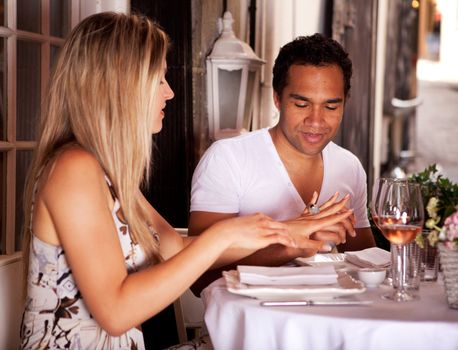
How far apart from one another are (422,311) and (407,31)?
4.25m

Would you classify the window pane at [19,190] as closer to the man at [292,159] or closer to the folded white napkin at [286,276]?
the man at [292,159]

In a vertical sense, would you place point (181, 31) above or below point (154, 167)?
above

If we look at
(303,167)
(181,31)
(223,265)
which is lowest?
(223,265)

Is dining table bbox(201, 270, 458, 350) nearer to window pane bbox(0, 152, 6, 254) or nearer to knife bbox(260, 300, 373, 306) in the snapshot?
knife bbox(260, 300, 373, 306)

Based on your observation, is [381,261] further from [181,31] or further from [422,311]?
[181,31]

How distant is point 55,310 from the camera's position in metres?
1.88

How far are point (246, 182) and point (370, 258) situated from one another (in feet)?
2.77

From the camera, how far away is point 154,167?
14.3 ft

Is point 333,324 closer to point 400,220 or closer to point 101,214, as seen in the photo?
point 400,220

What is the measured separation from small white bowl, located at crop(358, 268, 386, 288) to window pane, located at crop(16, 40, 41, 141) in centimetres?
151

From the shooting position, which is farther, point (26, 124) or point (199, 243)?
point (26, 124)

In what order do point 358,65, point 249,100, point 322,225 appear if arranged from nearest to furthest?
point 322,225, point 249,100, point 358,65

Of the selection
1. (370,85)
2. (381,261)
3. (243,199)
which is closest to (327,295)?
(381,261)

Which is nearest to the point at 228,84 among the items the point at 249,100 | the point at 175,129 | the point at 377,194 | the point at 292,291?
the point at 249,100
